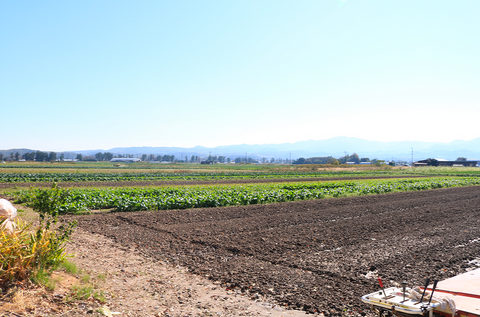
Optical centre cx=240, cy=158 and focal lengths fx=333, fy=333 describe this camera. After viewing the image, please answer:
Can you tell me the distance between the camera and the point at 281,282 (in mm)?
7297

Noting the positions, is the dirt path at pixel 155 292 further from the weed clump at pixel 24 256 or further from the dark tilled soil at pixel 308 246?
the weed clump at pixel 24 256

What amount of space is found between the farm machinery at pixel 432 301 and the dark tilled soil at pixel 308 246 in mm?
1637

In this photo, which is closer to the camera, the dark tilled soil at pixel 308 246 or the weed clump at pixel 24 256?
Answer: the weed clump at pixel 24 256

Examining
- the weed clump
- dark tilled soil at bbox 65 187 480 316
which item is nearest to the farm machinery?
dark tilled soil at bbox 65 187 480 316

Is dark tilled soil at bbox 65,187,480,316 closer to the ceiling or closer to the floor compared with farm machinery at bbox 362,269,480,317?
closer to the floor

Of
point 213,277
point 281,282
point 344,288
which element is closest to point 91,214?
point 213,277

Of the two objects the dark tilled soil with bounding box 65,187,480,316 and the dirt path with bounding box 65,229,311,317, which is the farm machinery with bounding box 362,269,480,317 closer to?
the dark tilled soil with bounding box 65,187,480,316

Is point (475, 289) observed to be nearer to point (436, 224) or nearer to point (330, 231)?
point (330, 231)

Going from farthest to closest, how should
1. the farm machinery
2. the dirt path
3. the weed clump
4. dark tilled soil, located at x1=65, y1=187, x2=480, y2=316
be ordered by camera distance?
dark tilled soil, located at x1=65, y1=187, x2=480, y2=316 → the dirt path → the weed clump → the farm machinery

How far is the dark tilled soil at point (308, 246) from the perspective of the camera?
715 centimetres

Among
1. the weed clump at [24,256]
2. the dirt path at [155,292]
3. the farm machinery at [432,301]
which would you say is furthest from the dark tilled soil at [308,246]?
the weed clump at [24,256]

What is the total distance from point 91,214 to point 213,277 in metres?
11.1

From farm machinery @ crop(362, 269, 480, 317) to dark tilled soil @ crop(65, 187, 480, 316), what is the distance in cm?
164

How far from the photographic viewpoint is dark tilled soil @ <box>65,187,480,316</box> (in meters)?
7.15
